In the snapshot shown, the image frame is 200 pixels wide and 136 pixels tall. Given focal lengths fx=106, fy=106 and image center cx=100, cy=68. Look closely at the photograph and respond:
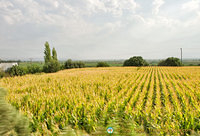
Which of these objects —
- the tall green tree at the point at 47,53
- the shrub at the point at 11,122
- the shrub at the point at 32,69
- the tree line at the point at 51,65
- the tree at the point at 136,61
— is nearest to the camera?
the shrub at the point at 11,122

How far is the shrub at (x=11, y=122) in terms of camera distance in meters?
0.72

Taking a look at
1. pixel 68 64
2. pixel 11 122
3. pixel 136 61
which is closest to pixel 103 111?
pixel 11 122

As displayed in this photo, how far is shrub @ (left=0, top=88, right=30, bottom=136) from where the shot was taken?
72 centimetres

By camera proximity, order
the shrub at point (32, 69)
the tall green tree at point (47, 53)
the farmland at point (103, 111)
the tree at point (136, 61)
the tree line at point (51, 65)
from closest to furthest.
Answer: the farmland at point (103, 111), the tree line at point (51, 65), the shrub at point (32, 69), the tall green tree at point (47, 53), the tree at point (136, 61)

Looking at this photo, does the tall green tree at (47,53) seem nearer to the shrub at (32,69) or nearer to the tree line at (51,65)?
the tree line at (51,65)

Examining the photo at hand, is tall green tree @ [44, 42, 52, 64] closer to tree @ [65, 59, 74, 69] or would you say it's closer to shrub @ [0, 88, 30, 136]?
tree @ [65, 59, 74, 69]

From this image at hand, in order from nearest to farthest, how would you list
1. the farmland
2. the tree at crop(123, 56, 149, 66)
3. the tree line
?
1. the farmland
2. the tree line
3. the tree at crop(123, 56, 149, 66)

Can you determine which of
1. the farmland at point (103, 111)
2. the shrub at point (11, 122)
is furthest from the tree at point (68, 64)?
the shrub at point (11, 122)

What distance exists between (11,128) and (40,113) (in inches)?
145

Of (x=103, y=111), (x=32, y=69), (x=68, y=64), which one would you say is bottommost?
(x=32, y=69)

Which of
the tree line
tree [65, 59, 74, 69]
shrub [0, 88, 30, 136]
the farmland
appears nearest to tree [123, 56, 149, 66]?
the tree line

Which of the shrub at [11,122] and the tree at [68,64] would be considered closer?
the shrub at [11,122]

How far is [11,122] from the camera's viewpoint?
2.48ft

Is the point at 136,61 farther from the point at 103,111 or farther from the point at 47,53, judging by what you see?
the point at 103,111
